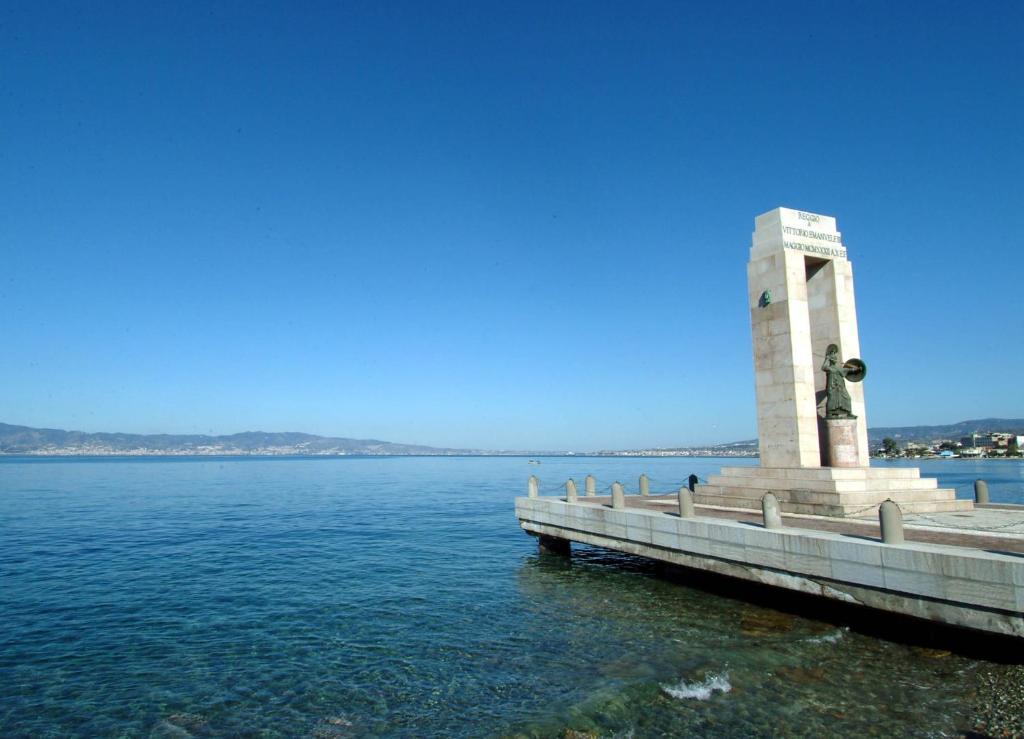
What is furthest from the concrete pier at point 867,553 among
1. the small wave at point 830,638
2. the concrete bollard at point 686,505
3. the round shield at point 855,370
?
the round shield at point 855,370

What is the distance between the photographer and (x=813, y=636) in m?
13.5

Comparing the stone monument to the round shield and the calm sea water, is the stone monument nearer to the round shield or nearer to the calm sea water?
the round shield

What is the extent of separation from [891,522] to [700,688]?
5.07 metres

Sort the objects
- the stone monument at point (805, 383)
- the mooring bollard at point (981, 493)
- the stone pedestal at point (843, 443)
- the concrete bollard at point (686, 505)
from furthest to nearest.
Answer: the mooring bollard at point (981, 493) → the stone pedestal at point (843, 443) → the stone monument at point (805, 383) → the concrete bollard at point (686, 505)

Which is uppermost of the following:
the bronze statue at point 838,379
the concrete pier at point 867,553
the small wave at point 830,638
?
the bronze statue at point 838,379

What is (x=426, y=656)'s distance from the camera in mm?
13047

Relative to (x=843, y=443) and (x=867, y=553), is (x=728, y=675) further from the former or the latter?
(x=843, y=443)

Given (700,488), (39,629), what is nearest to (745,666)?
(700,488)

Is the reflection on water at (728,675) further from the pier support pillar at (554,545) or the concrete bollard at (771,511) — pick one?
the pier support pillar at (554,545)

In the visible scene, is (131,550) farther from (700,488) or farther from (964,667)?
(964,667)

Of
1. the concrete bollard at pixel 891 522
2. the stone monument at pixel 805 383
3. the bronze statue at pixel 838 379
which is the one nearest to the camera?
the concrete bollard at pixel 891 522

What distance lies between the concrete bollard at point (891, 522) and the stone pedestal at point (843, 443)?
9.43 metres

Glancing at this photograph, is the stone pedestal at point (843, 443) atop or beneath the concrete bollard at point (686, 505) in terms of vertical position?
atop

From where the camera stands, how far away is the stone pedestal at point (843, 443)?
21172mm
